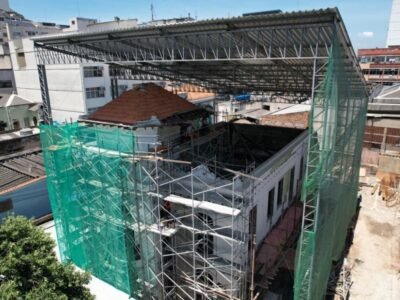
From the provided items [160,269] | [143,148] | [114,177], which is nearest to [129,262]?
[160,269]

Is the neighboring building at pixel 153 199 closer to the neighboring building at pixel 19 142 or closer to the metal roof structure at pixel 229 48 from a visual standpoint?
the metal roof structure at pixel 229 48

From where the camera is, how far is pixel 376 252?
687 inches

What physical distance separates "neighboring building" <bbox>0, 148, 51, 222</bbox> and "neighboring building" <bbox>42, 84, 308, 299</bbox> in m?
4.52

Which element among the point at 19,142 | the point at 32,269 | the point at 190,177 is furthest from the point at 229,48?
the point at 19,142

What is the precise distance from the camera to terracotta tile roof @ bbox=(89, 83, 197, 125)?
1483 cm

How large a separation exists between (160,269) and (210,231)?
344 cm

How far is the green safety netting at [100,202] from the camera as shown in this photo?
40.9ft

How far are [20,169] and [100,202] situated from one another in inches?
412

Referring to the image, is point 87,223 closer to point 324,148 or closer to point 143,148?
point 143,148

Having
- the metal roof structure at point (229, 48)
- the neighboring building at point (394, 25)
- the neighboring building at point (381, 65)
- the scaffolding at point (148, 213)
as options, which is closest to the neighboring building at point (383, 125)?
the metal roof structure at point (229, 48)

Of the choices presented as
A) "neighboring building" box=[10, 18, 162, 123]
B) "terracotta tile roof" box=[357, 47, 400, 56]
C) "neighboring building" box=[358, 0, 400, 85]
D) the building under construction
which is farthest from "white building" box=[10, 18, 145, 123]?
"terracotta tile roof" box=[357, 47, 400, 56]

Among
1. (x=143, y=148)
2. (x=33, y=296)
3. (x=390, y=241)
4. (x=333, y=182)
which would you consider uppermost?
(x=143, y=148)

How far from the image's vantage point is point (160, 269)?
12.9 m

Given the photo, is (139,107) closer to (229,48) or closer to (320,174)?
(229,48)
